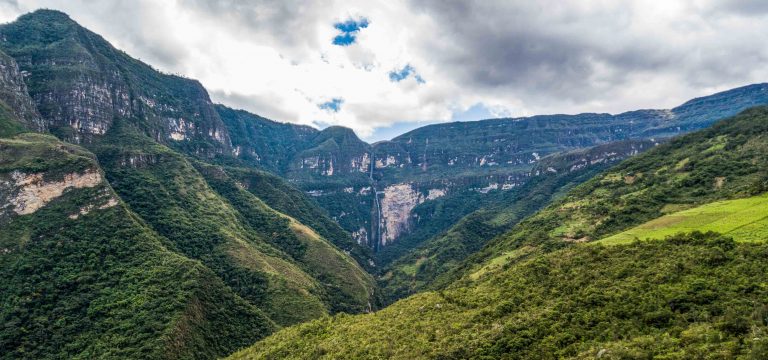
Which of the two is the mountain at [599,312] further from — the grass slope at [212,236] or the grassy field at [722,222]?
the grass slope at [212,236]

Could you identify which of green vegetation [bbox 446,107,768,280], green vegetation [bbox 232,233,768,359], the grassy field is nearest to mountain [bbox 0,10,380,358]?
green vegetation [bbox 232,233,768,359]

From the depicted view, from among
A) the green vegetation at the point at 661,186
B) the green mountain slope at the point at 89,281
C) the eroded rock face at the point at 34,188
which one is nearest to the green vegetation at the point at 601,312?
the green vegetation at the point at 661,186

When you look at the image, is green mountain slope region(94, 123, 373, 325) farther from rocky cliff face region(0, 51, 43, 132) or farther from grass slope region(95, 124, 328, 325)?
rocky cliff face region(0, 51, 43, 132)

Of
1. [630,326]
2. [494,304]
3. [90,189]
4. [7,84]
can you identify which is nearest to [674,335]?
[630,326]

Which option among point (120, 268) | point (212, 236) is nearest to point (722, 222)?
point (120, 268)

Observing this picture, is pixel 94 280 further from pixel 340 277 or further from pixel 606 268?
pixel 606 268
